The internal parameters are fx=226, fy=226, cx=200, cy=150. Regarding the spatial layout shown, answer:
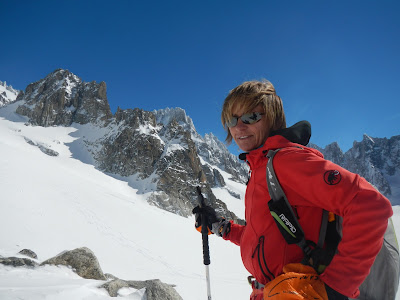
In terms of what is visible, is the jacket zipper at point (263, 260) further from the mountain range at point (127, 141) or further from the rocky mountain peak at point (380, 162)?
the rocky mountain peak at point (380, 162)

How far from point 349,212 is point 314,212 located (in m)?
0.30

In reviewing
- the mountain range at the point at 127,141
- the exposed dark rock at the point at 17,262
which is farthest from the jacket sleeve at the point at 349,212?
the mountain range at the point at 127,141

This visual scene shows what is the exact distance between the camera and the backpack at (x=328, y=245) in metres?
1.46

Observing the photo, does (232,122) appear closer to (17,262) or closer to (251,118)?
(251,118)

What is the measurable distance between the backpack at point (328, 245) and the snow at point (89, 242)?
4.32 m

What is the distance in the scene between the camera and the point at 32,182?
25203 mm

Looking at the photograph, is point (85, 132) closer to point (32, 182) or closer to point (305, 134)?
point (32, 182)

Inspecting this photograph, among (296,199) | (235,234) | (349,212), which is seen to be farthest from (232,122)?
(235,234)

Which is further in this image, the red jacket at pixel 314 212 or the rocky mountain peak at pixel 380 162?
the rocky mountain peak at pixel 380 162

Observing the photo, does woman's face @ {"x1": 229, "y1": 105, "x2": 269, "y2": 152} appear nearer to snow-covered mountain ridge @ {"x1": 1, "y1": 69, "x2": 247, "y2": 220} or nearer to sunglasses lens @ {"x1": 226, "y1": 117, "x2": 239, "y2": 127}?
sunglasses lens @ {"x1": 226, "y1": 117, "x2": 239, "y2": 127}

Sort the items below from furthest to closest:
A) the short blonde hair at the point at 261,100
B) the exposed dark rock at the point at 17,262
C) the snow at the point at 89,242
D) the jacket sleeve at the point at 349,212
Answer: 1. the exposed dark rock at the point at 17,262
2. the snow at the point at 89,242
3. the short blonde hair at the point at 261,100
4. the jacket sleeve at the point at 349,212

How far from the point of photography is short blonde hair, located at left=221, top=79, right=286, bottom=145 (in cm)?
200

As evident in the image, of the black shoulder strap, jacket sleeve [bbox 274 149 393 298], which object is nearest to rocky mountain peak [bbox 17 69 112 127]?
the black shoulder strap

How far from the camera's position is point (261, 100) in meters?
1.99
